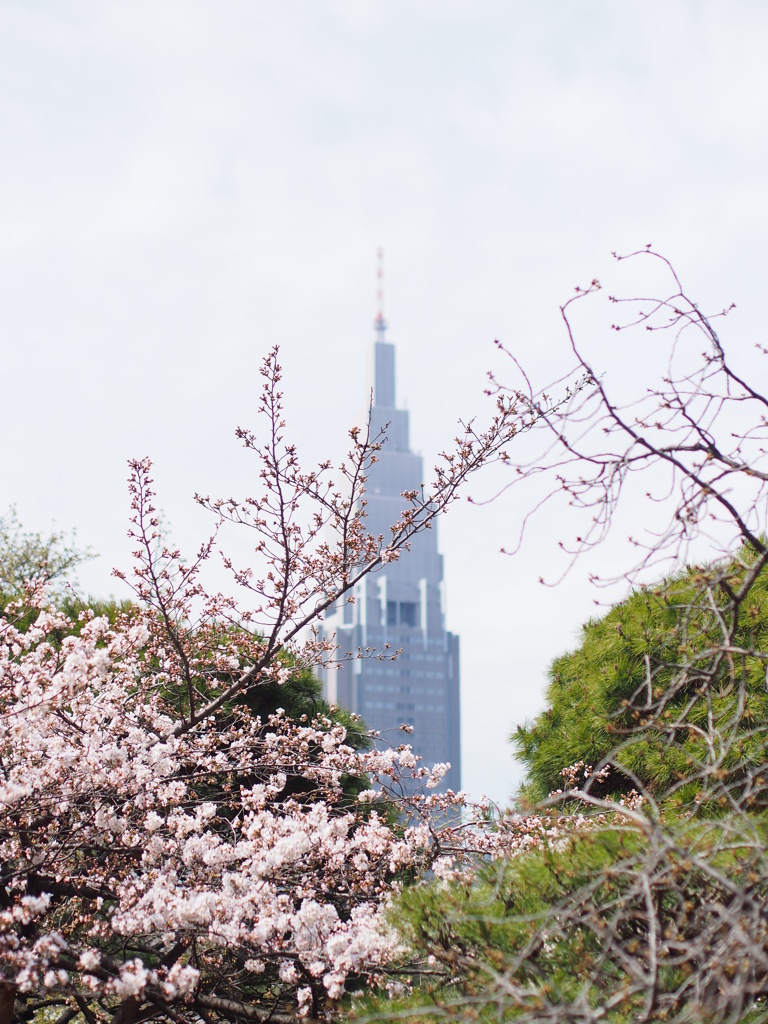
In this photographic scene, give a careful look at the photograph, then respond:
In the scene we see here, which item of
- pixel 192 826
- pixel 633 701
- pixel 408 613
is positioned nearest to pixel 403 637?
pixel 408 613

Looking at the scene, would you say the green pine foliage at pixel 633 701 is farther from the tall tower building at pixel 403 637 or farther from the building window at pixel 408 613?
the building window at pixel 408 613

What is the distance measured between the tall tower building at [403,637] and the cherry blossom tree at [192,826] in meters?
133

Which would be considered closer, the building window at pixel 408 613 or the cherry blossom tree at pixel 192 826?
the cherry blossom tree at pixel 192 826

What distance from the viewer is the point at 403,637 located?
144 meters

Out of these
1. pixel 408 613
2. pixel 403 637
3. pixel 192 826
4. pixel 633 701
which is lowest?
pixel 192 826

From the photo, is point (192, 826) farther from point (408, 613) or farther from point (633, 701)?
point (408, 613)

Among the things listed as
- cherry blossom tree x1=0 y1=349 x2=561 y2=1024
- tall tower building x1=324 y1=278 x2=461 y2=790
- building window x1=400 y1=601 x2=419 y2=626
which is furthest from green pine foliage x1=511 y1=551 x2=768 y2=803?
building window x1=400 y1=601 x2=419 y2=626

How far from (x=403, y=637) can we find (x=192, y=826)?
14127 centimetres

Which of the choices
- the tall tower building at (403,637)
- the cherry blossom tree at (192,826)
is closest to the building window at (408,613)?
the tall tower building at (403,637)

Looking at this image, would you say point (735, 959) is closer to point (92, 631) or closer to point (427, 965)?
point (427, 965)

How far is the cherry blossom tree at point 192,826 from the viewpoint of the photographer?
3939 millimetres

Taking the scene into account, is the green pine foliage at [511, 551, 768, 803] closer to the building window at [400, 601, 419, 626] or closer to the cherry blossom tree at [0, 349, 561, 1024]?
the cherry blossom tree at [0, 349, 561, 1024]

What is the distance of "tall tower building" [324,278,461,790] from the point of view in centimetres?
14138

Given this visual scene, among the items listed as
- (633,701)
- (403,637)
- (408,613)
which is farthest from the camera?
(408,613)
